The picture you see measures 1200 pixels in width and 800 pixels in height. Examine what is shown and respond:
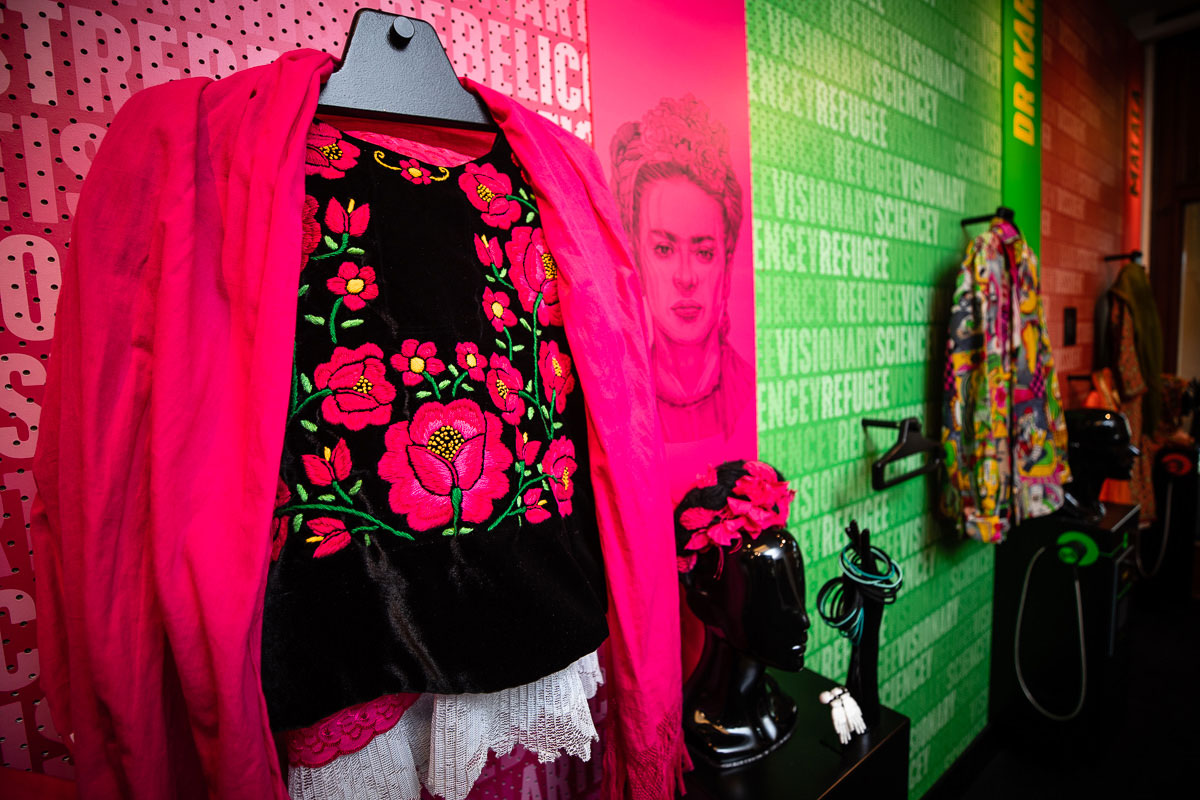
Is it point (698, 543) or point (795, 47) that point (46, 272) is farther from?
point (795, 47)

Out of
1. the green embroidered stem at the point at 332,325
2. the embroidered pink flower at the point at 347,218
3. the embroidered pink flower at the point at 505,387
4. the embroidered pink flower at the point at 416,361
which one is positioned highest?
the embroidered pink flower at the point at 347,218

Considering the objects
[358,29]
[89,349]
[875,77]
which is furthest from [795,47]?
[89,349]

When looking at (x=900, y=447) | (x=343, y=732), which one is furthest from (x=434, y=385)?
(x=900, y=447)

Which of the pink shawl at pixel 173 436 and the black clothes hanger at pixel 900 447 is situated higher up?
the pink shawl at pixel 173 436

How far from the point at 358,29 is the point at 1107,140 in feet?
13.4

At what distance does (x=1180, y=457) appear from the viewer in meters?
2.84

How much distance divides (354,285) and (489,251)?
158 millimetres

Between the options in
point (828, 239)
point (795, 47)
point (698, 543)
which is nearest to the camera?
point (698, 543)

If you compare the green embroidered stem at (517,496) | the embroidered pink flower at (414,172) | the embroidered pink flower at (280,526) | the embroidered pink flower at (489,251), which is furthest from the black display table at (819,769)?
the embroidered pink flower at (414,172)

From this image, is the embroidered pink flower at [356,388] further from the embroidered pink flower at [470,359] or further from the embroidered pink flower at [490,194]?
the embroidered pink flower at [490,194]

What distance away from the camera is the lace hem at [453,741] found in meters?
0.50

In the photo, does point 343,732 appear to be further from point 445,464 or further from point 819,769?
point 819,769

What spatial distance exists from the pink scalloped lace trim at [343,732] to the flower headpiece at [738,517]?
1.66ft

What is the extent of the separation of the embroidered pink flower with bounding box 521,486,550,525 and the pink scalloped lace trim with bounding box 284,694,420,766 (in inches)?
9.1
